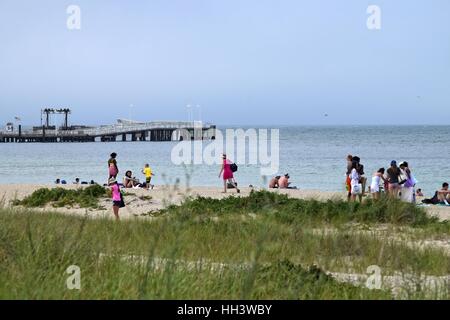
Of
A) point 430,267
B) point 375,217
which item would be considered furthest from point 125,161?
point 430,267

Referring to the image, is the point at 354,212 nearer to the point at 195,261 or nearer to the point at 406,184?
the point at 406,184

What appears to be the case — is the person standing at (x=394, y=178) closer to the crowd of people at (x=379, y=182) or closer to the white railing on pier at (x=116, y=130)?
the crowd of people at (x=379, y=182)

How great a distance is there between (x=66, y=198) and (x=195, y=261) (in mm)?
14332

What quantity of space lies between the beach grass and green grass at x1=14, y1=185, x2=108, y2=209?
29.9ft

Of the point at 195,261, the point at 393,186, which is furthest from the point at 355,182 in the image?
the point at 195,261

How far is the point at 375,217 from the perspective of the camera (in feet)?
48.0

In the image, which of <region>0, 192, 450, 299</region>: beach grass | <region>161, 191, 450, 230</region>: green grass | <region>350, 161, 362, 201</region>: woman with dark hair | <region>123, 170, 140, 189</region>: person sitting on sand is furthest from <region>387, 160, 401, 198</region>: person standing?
<region>123, 170, 140, 189</region>: person sitting on sand

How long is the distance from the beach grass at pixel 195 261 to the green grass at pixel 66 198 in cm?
911

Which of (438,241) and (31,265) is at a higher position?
(31,265)

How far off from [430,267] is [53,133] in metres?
91.6

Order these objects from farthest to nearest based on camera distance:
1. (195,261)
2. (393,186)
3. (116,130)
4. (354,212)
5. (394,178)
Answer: (116,130) → (394,178) → (393,186) → (354,212) → (195,261)

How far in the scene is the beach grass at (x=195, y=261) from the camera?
5078 millimetres

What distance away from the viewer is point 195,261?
6656mm
